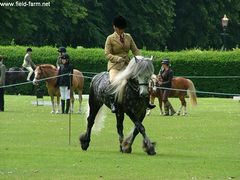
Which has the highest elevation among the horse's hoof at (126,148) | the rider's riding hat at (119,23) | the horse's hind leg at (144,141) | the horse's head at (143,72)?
the rider's riding hat at (119,23)

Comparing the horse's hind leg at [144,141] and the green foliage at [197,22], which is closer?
the horse's hind leg at [144,141]

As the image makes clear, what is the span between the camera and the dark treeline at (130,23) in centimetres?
6869

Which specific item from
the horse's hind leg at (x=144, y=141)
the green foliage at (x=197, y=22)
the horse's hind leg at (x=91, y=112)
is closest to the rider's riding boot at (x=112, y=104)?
the horse's hind leg at (x=144, y=141)

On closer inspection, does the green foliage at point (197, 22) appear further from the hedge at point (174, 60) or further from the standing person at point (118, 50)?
the standing person at point (118, 50)

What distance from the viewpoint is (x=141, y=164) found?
18125 mm

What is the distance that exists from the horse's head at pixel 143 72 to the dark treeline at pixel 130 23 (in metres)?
43.2

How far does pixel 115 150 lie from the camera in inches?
845

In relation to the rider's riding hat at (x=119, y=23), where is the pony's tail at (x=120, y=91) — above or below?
below

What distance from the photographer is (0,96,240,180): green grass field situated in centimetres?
1661

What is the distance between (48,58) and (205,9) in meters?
26.0

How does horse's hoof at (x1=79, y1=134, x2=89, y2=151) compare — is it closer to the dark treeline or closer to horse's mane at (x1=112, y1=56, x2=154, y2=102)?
horse's mane at (x1=112, y1=56, x2=154, y2=102)

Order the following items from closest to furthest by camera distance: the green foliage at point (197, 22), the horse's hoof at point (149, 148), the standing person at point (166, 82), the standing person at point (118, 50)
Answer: the horse's hoof at point (149, 148)
the standing person at point (118, 50)
the standing person at point (166, 82)
the green foliage at point (197, 22)

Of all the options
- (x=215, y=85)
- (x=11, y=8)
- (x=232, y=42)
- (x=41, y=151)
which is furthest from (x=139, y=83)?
(x=232, y=42)

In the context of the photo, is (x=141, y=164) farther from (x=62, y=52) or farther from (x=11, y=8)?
(x=11, y=8)
